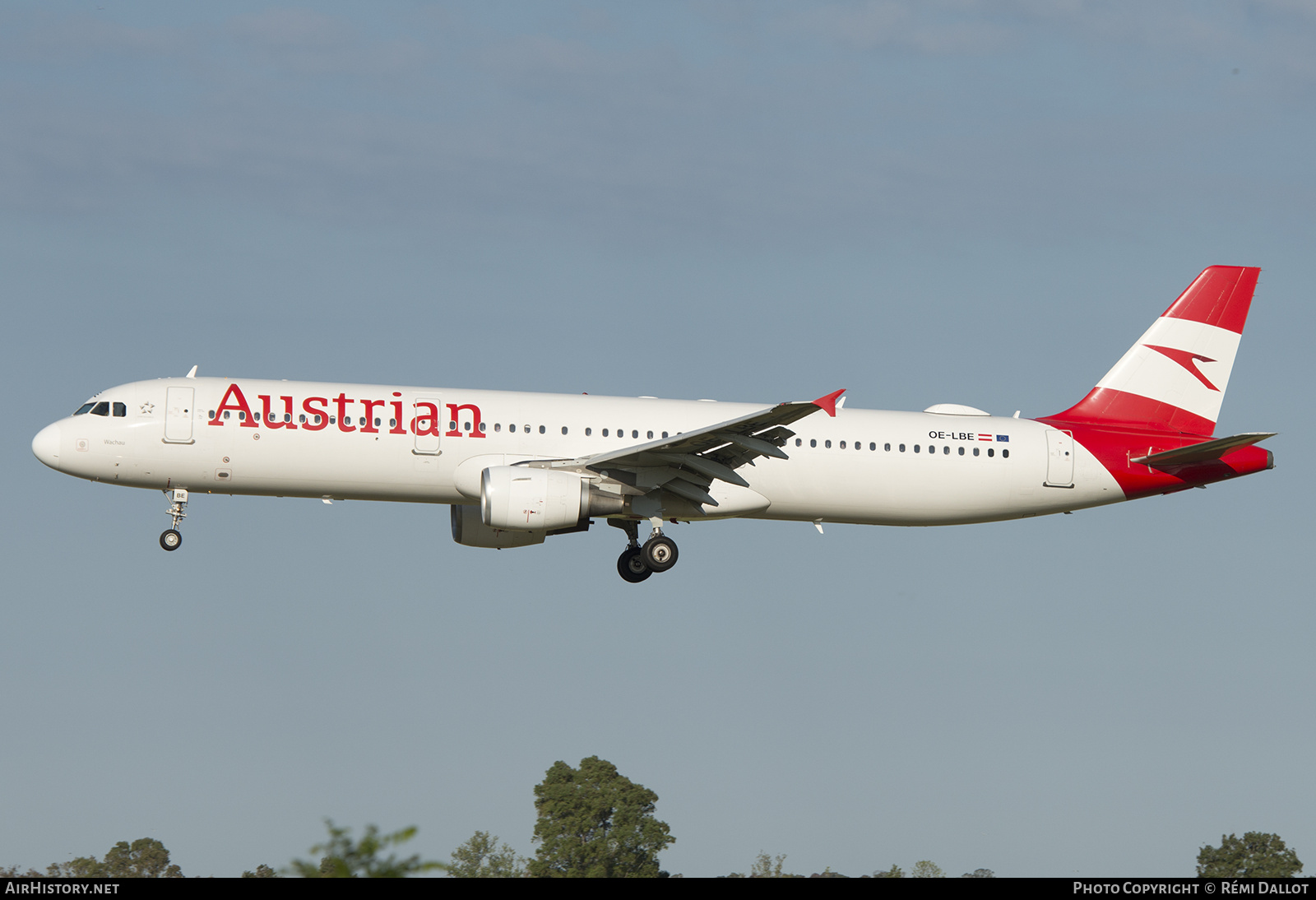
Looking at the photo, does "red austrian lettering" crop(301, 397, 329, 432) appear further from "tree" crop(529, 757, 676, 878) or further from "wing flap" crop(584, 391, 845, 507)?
"tree" crop(529, 757, 676, 878)

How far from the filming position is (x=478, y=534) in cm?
4388

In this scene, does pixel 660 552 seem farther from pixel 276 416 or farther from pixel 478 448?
pixel 276 416

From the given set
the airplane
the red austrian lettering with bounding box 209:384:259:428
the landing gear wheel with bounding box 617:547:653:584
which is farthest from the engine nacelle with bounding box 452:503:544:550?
the red austrian lettering with bounding box 209:384:259:428

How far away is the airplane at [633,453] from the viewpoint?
129 ft

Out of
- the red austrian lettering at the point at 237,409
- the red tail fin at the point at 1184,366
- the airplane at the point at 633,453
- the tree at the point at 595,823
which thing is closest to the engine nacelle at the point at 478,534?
the airplane at the point at 633,453

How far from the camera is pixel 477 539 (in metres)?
43.9

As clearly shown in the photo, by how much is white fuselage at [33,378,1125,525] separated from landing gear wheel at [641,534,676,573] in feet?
4.87

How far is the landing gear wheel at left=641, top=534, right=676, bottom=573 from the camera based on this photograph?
4197cm

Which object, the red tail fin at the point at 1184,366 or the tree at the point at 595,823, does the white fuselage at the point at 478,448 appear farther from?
the tree at the point at 595,823

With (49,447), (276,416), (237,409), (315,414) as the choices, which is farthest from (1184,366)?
(49,447)
